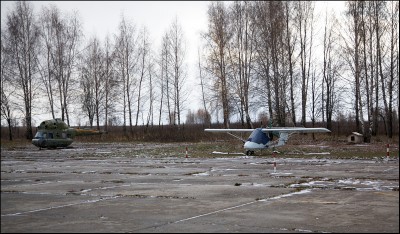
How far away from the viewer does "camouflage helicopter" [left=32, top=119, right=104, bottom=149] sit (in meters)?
33.8

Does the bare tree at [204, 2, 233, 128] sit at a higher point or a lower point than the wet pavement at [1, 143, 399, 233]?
higher

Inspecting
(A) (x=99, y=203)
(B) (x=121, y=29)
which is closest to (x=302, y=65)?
(B) (x=121, y=29)

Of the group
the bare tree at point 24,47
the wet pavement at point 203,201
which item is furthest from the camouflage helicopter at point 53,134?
the wet pavement at point 203,201

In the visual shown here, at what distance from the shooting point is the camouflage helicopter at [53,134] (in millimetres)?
33812

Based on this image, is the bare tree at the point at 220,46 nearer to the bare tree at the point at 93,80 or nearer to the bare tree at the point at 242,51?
the bare tree at the point at 242,51

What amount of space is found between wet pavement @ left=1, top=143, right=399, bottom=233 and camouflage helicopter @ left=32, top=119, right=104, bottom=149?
18389 millimetres

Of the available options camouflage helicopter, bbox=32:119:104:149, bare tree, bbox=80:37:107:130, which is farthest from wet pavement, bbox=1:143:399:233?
bare tree, bbox=80:37:107:130

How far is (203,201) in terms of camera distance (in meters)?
Answer: 9.81

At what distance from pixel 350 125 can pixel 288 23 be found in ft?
49.6

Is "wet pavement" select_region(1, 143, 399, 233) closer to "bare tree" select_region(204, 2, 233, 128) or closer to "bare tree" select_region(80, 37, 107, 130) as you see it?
"bare tree" select_region(204, 2, 233, 128)

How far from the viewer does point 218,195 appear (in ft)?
35.2

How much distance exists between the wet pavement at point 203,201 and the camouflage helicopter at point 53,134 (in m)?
18.4

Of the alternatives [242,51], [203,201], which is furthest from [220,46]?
[203,201]

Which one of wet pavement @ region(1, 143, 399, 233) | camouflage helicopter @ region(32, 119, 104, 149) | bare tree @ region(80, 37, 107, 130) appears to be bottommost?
wet pavement @ region(1, 143, 399, 233)
